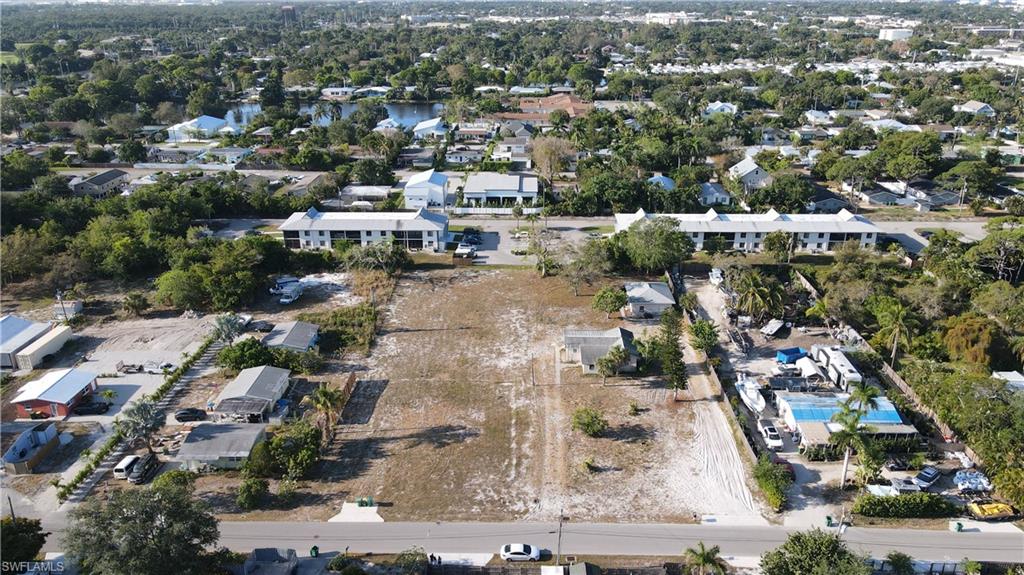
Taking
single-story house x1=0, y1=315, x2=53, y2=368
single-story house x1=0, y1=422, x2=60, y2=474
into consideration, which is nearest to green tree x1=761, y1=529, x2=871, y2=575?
single-story house x1=0, y1=422, x2=60, y2=474

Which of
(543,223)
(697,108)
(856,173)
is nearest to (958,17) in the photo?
(697,108)

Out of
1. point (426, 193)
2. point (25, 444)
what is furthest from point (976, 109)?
point (25, 444)

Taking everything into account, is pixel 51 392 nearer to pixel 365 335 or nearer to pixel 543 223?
pixel 365 335

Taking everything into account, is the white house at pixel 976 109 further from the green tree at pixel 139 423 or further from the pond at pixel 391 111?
the green tree at pixel 139 423

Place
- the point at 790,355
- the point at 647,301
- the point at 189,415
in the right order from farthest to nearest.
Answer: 1. the point at 647,301
2. the point at 790,355
3. the point at 189,415

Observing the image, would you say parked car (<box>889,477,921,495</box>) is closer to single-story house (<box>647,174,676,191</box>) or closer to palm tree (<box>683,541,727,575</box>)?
palm tree (<box>683,541,727,575</box>)

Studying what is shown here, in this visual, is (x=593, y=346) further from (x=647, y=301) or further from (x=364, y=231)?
(x=364, y=231)
